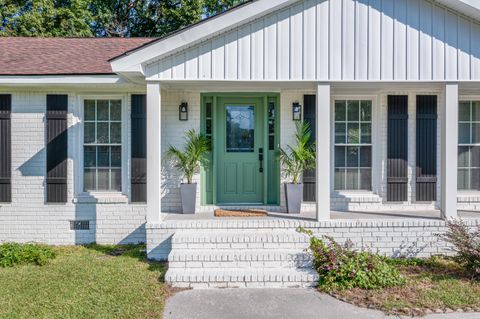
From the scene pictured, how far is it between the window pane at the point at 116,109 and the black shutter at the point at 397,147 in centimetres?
518

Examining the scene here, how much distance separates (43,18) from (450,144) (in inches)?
628

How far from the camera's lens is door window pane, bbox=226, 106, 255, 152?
741cm

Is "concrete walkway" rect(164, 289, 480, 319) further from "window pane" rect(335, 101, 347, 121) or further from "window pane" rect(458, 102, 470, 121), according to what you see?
"window pane" rect(458, 102, 470, 121)

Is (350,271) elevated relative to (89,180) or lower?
lower

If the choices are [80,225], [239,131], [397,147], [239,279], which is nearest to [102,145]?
[80,225]

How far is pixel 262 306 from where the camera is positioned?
431 cm

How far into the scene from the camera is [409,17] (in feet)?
18.7

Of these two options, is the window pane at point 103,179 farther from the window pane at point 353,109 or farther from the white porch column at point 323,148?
the window pane at point 353,109

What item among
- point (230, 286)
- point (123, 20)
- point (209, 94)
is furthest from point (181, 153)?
point (123, 20)

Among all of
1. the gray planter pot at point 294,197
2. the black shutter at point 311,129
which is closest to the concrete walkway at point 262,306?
the gray planter pot at point 294,197

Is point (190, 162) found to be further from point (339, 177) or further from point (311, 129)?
point (339, 177)

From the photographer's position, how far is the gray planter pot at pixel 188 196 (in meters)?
6.68

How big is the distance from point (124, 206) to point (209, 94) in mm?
2667

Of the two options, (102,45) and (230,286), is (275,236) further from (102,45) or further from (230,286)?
(102,45)
